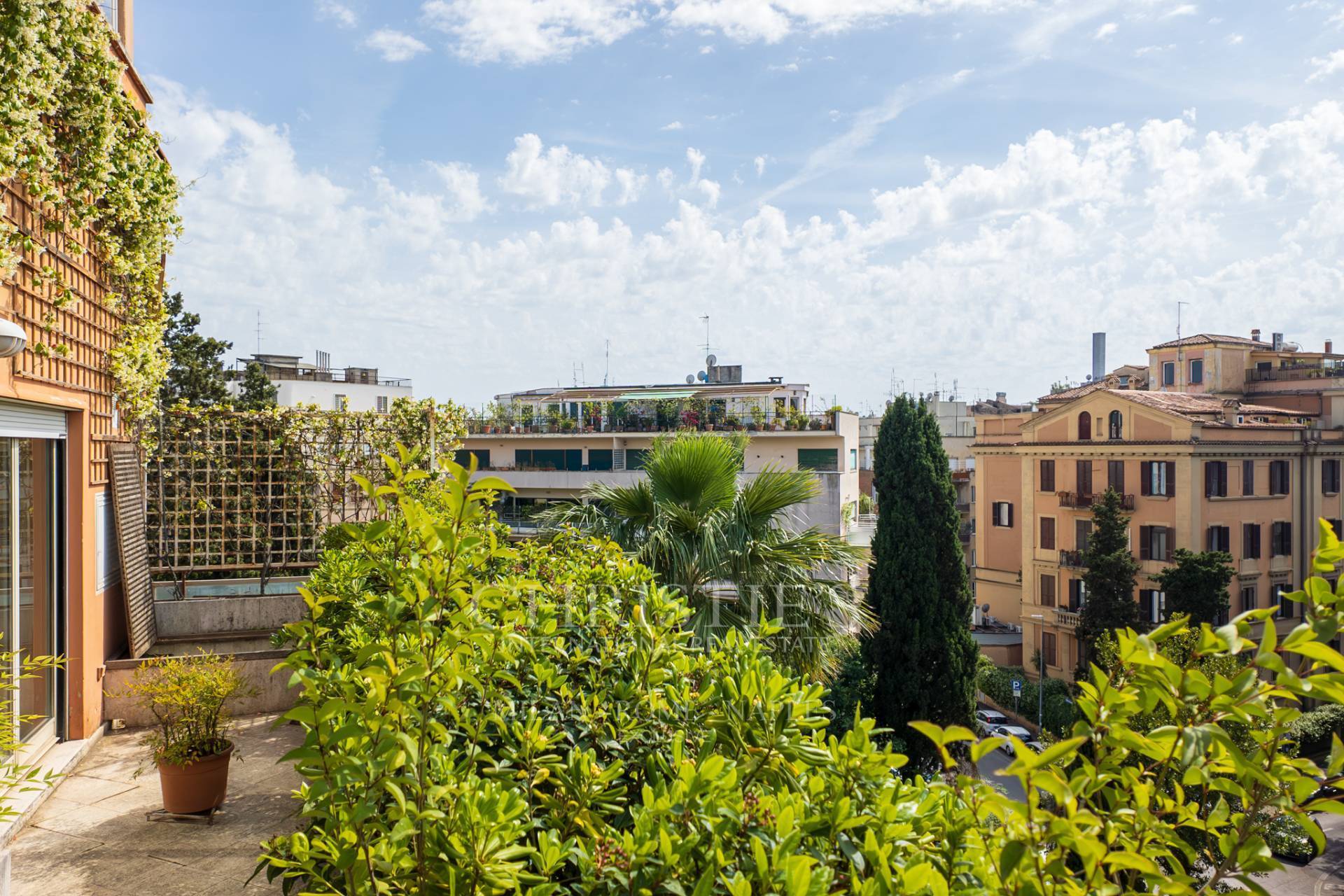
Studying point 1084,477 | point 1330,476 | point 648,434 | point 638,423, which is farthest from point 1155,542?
point 638,423

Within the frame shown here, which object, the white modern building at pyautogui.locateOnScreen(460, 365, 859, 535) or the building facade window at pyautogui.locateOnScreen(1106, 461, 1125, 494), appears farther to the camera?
the white modern building at pyautogui.locateOnScreen(460, 365, 859, 535)

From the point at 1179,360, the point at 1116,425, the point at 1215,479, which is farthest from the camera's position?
the point at 1179,360

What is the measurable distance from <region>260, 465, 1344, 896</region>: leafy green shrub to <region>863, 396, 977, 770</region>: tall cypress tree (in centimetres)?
1579

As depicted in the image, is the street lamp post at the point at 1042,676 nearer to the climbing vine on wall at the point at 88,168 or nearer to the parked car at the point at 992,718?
the parked car at the point at 992,718

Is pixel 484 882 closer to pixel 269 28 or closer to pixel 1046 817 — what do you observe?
pixel 1046 817

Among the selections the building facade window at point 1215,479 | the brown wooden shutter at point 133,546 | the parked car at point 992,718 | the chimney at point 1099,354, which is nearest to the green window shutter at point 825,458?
the parked car at point 992,718

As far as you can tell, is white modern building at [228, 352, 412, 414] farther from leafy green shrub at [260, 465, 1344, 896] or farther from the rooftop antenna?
leafy green shrub at [260, 465, 1344, 896]

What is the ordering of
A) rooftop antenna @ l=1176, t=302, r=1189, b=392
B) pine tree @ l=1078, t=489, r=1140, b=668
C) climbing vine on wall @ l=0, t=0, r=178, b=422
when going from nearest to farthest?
climbing vine on wall @ l=0, t=0, r=178, b=422
pine tree @ l=1078, t=489, r=1140, b=668
rooftop antenna @ l=1176, t=302, r=1189, b=392

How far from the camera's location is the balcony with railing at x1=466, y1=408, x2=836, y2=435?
2880cm

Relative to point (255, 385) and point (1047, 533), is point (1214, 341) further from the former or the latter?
point (255, 385)

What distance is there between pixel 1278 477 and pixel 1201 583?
21.3 feet

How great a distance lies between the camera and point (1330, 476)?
29.3m

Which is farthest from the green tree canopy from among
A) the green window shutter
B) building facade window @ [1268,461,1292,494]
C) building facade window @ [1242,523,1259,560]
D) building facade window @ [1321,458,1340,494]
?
the green window shutter

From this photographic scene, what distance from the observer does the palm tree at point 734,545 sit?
658cm
